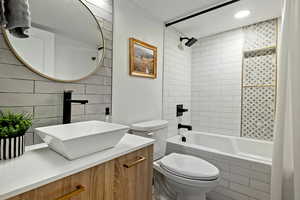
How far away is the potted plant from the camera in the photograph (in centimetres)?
65

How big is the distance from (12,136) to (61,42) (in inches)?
31.6

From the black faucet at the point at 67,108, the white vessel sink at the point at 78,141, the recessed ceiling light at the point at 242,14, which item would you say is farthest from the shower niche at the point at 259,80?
the black faucet at the point at 67,108

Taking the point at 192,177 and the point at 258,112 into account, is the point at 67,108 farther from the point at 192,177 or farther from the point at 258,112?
the point at 258,112

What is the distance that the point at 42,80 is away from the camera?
1.05m

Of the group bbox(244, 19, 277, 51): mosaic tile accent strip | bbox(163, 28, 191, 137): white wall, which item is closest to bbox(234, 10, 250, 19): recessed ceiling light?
bbox(244, 19, 277, 51): mosaic tile accent strip

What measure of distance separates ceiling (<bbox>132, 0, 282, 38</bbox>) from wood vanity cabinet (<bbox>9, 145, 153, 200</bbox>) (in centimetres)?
180

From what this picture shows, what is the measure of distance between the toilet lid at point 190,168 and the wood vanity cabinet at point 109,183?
1.34 ft

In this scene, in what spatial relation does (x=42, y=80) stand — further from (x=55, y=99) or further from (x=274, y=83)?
(x=274, y=83)

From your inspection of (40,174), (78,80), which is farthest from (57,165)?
(78,80)

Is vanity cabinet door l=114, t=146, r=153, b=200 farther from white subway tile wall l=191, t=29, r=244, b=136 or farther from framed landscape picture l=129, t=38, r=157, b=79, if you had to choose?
white subway tile wall l=191, t=29, r=244, b=136

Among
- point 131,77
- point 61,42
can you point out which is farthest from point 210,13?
point 61,42

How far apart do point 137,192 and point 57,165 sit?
53 cm

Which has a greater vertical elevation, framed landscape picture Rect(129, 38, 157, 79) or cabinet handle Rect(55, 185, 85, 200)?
framed landscape picture Rect(129, 38, 157, 79)

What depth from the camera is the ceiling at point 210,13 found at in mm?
1779
